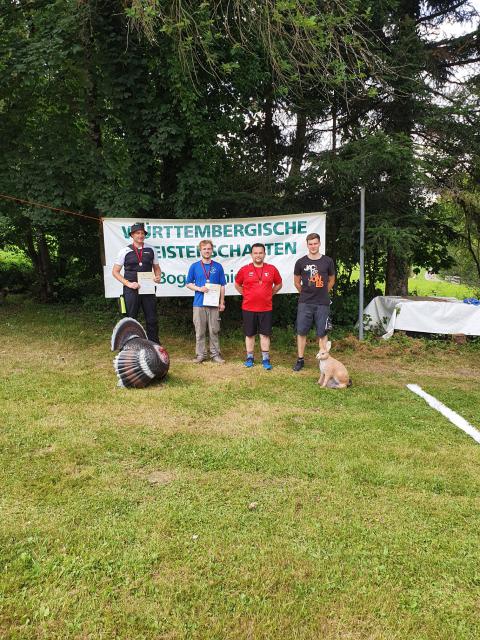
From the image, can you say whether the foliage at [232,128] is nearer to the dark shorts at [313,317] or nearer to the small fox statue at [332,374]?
the dark shorts at [313,317]

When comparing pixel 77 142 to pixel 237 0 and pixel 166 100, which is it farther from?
pixel 237 0

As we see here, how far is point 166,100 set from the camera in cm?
728

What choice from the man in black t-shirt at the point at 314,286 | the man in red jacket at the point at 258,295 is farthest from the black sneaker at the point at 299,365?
the man in red jacket at the point at 258,295

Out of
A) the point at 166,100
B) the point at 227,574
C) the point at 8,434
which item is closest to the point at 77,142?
the point at 166,100

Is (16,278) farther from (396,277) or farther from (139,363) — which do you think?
(396,277)

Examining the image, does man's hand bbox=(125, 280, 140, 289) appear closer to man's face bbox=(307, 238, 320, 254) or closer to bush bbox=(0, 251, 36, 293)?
man's face bbox=(307, 238, 320, 254)

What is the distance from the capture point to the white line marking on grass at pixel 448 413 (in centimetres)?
409

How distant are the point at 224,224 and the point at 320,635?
6148 mm

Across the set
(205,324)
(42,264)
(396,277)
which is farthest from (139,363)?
(42,264)

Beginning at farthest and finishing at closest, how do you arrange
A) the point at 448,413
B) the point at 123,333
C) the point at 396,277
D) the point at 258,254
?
the point at 396,277 < the point at 258,254 < the point at 123,333 < the point at 448,413

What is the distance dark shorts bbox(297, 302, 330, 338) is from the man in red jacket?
1.44ft

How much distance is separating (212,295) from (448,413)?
324 centimetres

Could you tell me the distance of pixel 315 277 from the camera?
5898 millimetres

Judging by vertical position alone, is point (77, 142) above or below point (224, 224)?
above
